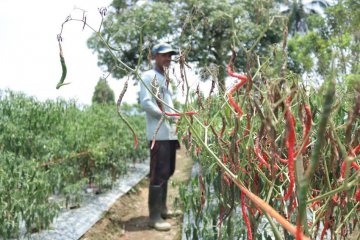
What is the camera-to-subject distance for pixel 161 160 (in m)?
4.06

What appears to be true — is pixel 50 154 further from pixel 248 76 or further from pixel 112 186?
pixel 248 76

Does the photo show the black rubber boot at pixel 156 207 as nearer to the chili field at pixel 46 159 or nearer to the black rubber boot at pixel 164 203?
the black rubber boot at pixel 164 203

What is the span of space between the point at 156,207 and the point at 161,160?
1.46 feet

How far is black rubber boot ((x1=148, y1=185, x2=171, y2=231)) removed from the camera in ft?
13.5

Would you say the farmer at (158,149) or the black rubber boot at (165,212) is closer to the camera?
the farmer at (158,149)

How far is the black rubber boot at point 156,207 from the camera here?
412 cm

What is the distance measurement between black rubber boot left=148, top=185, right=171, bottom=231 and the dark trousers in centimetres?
7

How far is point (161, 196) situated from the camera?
13.6 feet

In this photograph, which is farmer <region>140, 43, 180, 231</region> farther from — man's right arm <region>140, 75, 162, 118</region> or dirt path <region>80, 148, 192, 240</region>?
dirt path <region>80, 148, 192, 240</region>

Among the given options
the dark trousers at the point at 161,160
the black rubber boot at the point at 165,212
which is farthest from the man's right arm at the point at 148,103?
the black rubber boot at the point at 165,212

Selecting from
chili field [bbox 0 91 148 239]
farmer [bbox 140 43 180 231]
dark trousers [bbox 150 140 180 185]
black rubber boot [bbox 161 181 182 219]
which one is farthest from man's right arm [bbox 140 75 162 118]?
chili field [bbox 0 91 148 239]

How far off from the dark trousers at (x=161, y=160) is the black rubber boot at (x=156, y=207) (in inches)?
2.6

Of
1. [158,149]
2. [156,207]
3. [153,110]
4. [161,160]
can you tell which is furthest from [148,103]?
[156,207]

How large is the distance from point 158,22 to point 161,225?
13.2 meters
